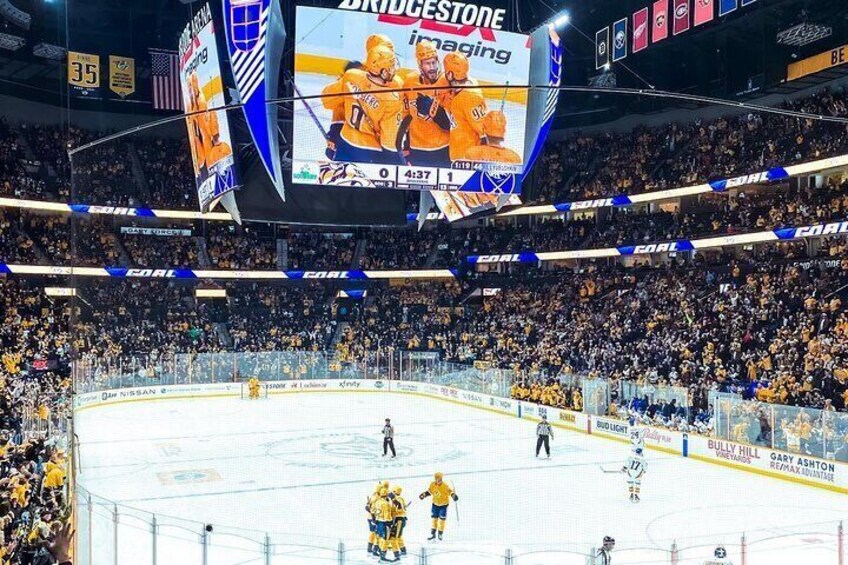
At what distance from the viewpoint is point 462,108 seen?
21.2 m

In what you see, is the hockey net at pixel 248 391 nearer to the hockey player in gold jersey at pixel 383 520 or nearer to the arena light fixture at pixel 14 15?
the arena light fixture at pixel 14 15

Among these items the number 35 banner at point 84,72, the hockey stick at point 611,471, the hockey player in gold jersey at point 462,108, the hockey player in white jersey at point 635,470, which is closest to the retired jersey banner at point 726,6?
the hockey player in gold jersey at point 462,108

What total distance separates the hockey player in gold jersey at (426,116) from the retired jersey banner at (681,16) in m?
9.58

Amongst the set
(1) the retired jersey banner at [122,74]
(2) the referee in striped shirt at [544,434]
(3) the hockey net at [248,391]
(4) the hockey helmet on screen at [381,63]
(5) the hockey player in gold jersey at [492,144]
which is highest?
(1) the retired jersey banner at [122,74]

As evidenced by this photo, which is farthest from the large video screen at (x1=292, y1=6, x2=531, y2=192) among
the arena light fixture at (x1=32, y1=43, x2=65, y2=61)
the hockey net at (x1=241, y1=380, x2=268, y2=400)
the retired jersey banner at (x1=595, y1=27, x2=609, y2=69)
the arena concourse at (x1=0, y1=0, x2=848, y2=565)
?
the arena light fixture at (x1=32, y1=43, x2=65, y2=61)

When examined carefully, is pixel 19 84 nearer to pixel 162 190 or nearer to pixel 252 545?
pixel 162 190

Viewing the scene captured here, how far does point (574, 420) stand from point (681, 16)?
1333 cm

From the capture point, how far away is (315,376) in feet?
109

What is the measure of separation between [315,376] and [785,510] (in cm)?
2159

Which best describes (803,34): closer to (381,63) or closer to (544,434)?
(381,63)

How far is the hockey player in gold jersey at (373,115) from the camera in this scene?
66.2 feet

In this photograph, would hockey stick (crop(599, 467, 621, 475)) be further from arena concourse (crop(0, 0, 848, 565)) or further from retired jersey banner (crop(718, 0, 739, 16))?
retired jersey banner (crop(718, 0, 739, 16))

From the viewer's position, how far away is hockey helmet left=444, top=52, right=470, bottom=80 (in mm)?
21000

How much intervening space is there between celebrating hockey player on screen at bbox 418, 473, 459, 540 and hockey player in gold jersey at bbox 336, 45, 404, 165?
1060 centimetres
